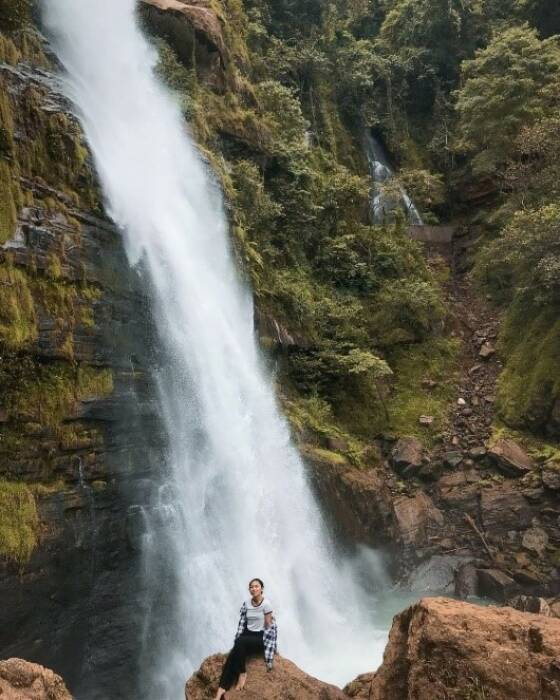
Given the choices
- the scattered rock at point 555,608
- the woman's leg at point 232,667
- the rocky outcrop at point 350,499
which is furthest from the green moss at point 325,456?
the woman's leg at point 232,667

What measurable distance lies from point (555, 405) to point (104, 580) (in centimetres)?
1176

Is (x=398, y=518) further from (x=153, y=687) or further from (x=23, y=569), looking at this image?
(x=23, y=569)

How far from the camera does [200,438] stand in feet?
33.4

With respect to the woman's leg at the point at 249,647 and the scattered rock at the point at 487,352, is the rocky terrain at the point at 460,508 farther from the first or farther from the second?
the woman's leg at the point at 249,647

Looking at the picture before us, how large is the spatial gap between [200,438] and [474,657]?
20.8 ft

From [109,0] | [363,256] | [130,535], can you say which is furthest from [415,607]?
[109,0]

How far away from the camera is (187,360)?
10.6m

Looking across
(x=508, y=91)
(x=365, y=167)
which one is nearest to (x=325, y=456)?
(x=508, y=91)

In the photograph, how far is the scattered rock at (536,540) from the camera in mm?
12469

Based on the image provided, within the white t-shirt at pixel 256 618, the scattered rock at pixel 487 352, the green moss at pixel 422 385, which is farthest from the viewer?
the scattered rock at pixel 487 352

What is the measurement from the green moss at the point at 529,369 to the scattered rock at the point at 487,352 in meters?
0.30

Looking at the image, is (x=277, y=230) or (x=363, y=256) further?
(x=363, y=256)

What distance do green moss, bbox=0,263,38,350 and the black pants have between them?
477cm

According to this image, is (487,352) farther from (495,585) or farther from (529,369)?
(495,585)
